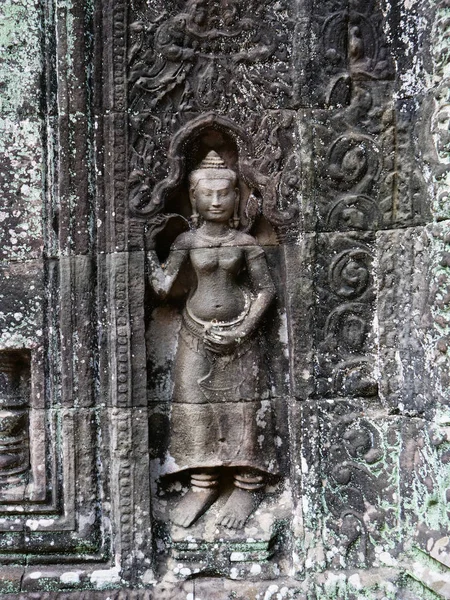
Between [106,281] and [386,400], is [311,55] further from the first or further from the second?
[386,400]

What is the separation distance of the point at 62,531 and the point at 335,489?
153cm

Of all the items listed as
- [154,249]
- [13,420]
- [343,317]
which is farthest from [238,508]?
[154,249]

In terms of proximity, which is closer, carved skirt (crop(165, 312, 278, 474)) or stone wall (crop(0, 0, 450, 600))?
stone wall (crop(0, 0, 450, 600))

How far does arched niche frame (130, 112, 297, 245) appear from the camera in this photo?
10.6 ft

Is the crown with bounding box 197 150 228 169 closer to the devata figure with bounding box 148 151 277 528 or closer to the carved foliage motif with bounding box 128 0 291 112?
the devata figure with bounding box 148 151 277 528

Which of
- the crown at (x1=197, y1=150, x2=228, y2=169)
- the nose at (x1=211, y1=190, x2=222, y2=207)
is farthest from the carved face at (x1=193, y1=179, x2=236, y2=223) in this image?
the crown at (x1=197, y1=150, x2=228, y2=169)

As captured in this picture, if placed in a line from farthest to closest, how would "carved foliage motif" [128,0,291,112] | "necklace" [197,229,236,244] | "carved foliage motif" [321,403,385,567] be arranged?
1. "necklace" [197,229,236,244]
2. "carved foliage motif" [128,0,291,112]
3. "carved foliage motif" [321,403,385,567]

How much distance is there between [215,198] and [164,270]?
50 centimetres

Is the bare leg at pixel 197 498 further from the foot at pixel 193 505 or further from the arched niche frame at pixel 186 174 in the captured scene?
the arched niche frame at pixel 186 174

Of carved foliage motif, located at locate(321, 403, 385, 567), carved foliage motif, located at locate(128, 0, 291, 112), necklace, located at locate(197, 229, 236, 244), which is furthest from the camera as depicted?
necklace, located at locate(197, 229, 236, 244)

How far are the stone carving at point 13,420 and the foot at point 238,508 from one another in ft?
3.85

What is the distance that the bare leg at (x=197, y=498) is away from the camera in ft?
10.8

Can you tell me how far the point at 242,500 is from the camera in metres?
3.34

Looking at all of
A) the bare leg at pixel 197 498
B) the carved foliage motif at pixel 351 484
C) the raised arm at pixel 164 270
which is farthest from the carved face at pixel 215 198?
the bare leg at pixel 197 498
